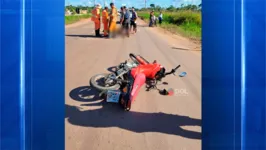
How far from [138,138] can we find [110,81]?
4.66 ft

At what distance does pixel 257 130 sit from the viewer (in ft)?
3.45

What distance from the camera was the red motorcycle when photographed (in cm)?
364

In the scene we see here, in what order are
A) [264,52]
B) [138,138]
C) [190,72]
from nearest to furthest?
[264,52] → [138,138] → [190,72]

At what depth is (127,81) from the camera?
3814 millimetres

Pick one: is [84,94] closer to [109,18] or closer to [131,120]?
[131,120]

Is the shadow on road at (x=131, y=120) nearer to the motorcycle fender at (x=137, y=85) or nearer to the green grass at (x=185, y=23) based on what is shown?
the motorcycle fender at (x=137, y=85)

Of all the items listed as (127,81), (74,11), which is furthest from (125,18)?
(127,81)

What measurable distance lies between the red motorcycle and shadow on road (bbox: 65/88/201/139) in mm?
164

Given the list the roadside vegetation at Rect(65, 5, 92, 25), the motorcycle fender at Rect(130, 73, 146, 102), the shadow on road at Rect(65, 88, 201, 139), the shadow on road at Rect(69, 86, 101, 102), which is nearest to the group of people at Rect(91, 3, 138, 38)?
the roadside vegetation at Rect(65, 5, 92, 25)

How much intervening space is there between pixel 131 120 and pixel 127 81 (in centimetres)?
62

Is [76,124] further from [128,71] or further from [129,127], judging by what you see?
[128,71]

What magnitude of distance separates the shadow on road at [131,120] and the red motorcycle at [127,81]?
164 millimetres

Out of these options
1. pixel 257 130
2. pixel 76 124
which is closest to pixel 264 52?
pixel 257 130

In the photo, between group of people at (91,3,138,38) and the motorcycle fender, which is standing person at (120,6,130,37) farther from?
the motorcycle fender
